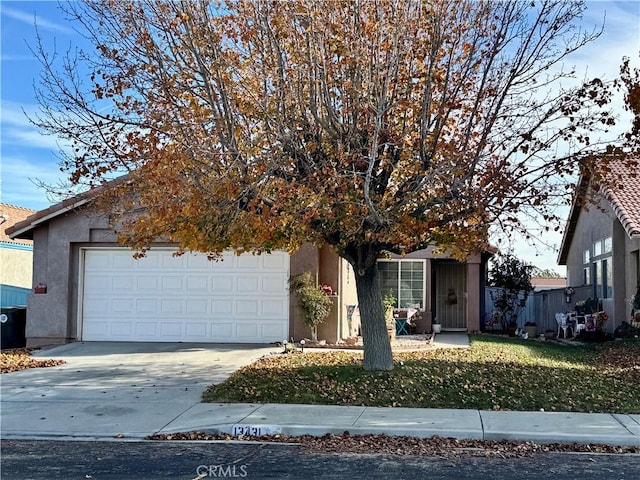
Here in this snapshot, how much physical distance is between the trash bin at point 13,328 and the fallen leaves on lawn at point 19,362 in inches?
118

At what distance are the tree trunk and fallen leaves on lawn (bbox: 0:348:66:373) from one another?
684 cm

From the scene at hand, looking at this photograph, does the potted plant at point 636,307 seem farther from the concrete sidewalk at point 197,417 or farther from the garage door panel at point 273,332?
the garage door panel at point 273,332

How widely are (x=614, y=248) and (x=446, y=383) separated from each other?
11.1m

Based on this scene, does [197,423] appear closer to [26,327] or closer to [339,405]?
[339,405]

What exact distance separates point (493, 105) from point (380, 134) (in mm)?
1724

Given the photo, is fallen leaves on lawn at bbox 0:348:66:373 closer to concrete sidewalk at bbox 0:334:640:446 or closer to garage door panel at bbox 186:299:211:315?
concrete sidewalk at bbox 0:334:640:446

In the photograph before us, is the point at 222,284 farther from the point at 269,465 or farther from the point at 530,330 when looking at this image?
the point at 530,330

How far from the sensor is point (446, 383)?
10.8 metres

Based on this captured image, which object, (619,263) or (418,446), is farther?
(619,263)

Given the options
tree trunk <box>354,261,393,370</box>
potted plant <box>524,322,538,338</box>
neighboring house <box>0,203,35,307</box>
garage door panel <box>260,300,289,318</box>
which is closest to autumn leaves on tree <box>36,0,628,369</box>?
tree trunk <box>354,261,393,370</box>

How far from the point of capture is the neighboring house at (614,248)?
18188mm

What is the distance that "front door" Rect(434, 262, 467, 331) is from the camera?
2278 centimetres

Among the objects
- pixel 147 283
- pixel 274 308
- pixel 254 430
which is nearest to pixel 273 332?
pixel 274 308

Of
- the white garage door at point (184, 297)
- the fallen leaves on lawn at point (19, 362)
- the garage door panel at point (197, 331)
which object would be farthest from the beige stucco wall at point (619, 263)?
the fallen leaves on lawn at point (19, 362)
